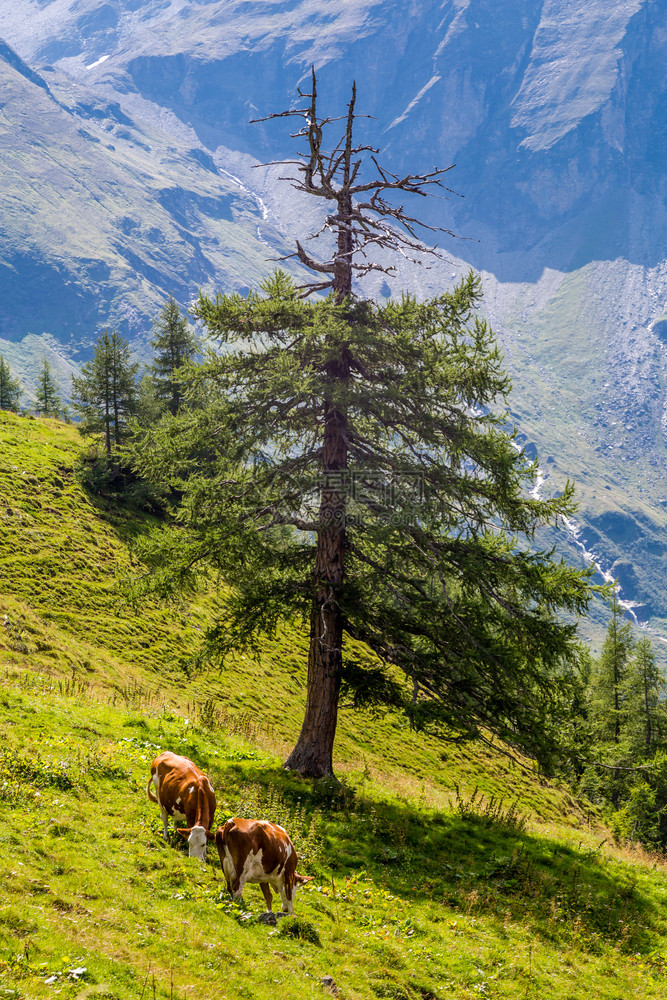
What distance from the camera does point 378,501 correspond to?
1498 cm

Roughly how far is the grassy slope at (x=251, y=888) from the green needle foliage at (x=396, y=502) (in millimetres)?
2607

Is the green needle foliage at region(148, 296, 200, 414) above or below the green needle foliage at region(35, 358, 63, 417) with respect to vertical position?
below

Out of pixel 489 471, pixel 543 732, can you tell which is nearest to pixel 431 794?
pixel 543 732

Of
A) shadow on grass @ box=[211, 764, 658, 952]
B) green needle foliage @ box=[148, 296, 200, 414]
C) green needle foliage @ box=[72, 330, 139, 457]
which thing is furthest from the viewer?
green needle foliage @ box=[148, 296, 200, 414]

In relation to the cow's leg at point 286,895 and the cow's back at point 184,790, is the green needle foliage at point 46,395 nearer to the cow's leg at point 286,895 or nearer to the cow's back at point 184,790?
the cow's back at point 184,790

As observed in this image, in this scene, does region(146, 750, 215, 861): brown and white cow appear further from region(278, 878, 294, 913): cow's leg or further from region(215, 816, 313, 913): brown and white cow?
region(278, 878, 294, 913): cow's leg

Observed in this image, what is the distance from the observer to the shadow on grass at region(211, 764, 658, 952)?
1161cm

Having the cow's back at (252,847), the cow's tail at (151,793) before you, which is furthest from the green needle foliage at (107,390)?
the cow's back at (252,847)

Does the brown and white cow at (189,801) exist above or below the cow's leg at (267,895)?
above

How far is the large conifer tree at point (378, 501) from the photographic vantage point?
45.5 feet

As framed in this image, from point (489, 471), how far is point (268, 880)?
8755mm

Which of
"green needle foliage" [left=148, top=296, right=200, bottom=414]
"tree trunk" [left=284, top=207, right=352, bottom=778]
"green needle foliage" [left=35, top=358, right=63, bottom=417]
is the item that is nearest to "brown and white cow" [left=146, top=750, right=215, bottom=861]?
"tree trunk" [left=284, top=207, right=352, bottom=778]

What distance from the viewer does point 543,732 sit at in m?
13.6

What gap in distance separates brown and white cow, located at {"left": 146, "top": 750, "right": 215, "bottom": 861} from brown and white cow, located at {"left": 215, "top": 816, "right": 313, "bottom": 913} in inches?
26.9
